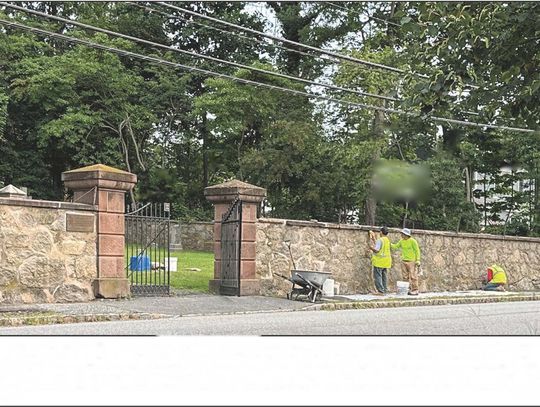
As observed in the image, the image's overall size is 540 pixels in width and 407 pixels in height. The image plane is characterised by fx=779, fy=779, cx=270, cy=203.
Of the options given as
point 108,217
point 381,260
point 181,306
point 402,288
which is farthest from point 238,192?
point 402,288

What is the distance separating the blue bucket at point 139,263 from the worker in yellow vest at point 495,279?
416 inches

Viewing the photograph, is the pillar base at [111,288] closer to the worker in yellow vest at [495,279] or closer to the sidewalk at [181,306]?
the sidewalk at [181,306]

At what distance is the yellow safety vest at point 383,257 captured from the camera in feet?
62.1

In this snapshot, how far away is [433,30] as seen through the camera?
8844 millimetres

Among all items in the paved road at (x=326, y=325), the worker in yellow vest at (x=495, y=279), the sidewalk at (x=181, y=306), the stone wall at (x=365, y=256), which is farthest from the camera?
the worker in yellow vest at (x=495, y=279)

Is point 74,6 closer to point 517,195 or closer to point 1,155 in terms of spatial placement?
point 1,155

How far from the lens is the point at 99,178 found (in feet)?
47.9

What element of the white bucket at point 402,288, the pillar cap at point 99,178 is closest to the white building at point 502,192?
the white bucket at point 402,288

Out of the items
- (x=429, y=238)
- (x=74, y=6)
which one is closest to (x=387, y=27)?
(x=429, y=238)

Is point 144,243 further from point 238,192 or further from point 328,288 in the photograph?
point 328,288

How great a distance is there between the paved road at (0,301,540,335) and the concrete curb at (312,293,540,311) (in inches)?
52.1

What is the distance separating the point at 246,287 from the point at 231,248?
0.93 meters

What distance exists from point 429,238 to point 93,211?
10.0 meters

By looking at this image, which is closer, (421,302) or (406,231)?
(421,302)
